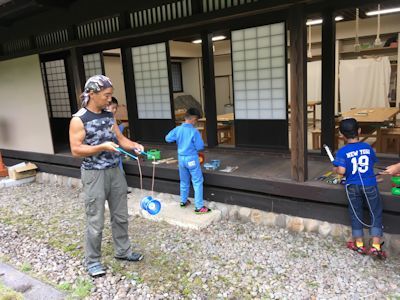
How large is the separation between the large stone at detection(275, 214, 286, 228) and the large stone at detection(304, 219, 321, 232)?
10.3 inches

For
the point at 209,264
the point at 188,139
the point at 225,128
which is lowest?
the point at 209,264

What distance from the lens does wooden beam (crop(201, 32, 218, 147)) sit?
611cm

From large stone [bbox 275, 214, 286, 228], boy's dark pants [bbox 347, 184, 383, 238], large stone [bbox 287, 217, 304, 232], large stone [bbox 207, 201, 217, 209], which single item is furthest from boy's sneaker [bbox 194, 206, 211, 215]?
boy's dark pants [bbox 347, 184, 383, 238]

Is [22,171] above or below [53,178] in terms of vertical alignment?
above

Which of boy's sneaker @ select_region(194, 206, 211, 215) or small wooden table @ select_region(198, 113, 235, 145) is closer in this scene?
boy's sneaker @ select_region(194, 206, 211, 215)

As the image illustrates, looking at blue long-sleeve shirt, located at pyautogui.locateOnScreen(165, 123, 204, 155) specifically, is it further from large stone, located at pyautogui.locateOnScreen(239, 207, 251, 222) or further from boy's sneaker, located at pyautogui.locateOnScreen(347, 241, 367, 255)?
boy's sneaker, located at pyautogui.locateOnScreen(347, 241, 367, 255)

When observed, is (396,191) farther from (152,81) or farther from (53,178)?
(53,178)

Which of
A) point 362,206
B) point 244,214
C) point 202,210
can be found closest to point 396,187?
point 362,206

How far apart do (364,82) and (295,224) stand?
299 inches

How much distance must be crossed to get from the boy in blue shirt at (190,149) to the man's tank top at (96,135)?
1.34 m

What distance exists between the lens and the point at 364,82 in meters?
10.2

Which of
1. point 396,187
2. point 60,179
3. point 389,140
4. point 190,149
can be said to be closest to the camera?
point 396,187

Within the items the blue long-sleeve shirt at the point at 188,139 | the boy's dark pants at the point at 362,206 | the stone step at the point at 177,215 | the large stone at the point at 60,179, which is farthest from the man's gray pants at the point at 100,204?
the large stone at the point at 60,179

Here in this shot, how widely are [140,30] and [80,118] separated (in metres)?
2.84
